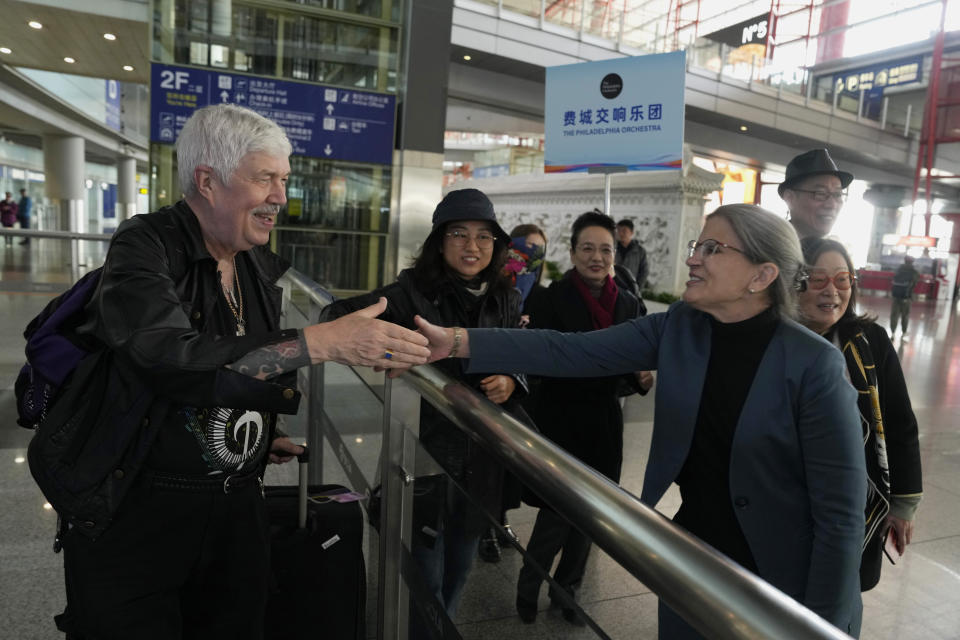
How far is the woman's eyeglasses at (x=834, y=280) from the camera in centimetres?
196

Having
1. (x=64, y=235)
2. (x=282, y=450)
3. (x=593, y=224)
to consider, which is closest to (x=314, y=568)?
(x=282, y=450)

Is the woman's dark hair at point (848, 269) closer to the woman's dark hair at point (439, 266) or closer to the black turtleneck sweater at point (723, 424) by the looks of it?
the black turtleneck sweater at point (723, 424)

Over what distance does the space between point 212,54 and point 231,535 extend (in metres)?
6.80

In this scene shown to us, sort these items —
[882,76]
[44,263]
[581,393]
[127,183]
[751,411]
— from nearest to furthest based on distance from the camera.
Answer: [751,411] < [581,393] < [44,263] < [882,76] < [127,183]

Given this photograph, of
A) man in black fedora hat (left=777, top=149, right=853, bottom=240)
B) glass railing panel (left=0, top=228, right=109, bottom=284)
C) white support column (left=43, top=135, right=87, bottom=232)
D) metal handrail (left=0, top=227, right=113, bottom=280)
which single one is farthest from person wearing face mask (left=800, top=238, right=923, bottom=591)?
white support column (left=43, top=135, right=87, bottom=232)

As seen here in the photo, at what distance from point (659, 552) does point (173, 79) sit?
7.29 meters

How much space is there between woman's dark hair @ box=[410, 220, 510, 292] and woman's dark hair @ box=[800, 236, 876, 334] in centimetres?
99

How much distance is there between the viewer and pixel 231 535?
1.51 m

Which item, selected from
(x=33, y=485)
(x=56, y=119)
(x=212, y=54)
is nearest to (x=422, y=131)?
(x=212, y=54)

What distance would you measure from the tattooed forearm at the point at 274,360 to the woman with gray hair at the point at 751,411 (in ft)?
1.67

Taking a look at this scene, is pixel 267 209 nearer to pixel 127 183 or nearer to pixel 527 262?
pixel 527 262

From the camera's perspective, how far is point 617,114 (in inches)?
184

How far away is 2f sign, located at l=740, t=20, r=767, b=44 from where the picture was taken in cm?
2467

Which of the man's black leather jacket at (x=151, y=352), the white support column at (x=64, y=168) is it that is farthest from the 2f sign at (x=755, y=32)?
the man's black leather jacket at (x=151, y=352)
